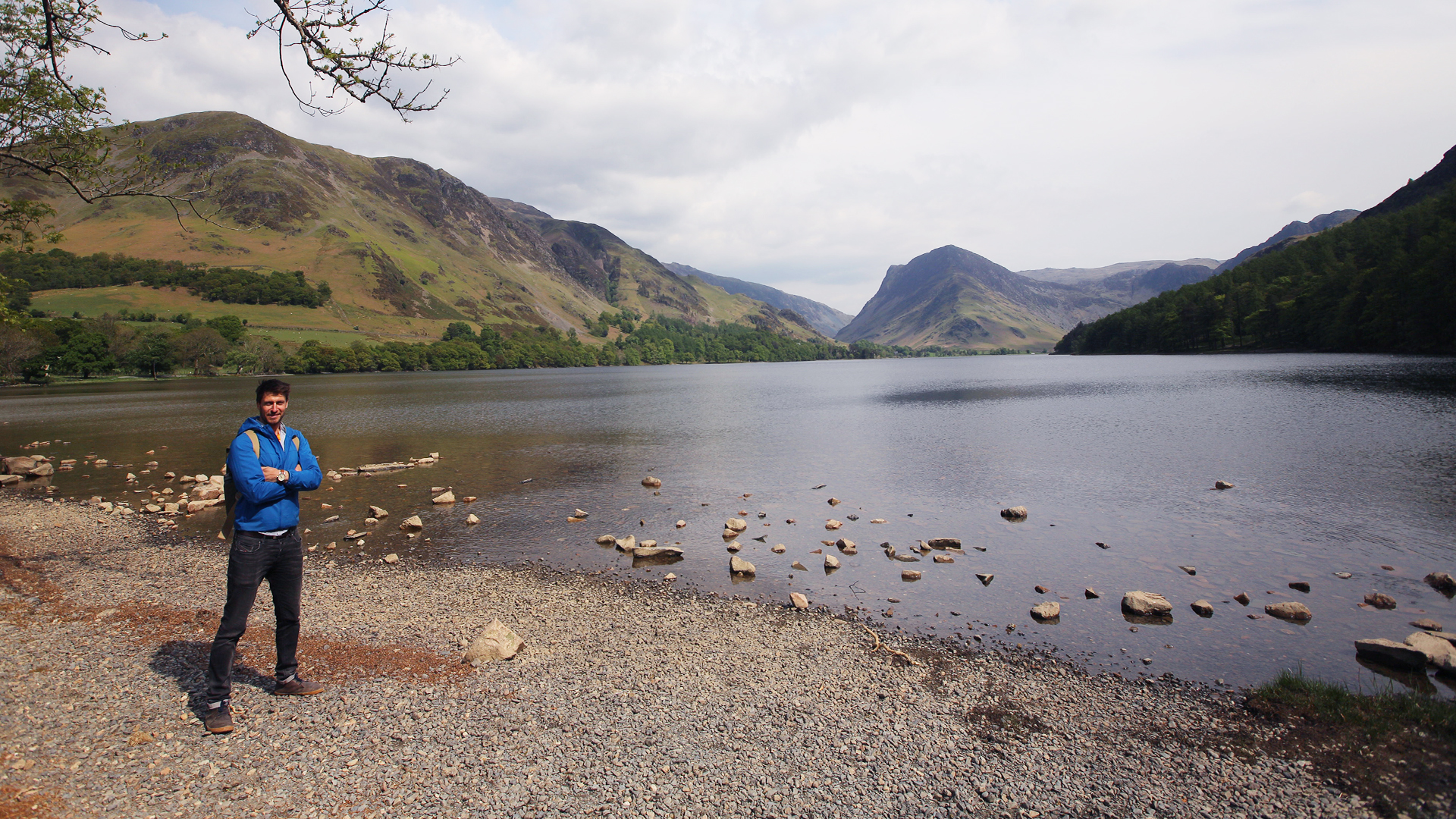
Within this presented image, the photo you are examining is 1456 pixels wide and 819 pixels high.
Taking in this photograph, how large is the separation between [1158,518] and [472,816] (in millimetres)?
23607

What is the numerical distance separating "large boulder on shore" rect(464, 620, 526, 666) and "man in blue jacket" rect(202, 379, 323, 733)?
8.35 ft

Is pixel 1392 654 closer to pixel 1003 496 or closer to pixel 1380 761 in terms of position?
pixel 1380 761

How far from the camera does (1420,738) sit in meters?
8.34

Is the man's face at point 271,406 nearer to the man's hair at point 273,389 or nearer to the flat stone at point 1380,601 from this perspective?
the man's hair at point 273,389

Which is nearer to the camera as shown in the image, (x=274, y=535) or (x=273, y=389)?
(x=274, y=535)

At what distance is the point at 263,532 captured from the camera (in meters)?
8.13

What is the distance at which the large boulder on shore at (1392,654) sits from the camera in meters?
10.6

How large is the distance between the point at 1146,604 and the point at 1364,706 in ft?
14.4

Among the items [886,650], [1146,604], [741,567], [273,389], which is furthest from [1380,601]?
[273,389]

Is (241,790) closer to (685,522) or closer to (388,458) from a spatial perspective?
(685,522)

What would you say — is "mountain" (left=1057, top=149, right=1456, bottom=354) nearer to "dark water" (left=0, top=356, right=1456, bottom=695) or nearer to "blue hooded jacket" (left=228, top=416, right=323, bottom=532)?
"dark water" (left=0, top=356, right=1456, bottom=695)

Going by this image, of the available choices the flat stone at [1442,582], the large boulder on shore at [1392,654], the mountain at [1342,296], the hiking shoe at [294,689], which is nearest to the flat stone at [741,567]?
the hiking shoe at [294,689]

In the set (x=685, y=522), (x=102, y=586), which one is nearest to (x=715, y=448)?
(x=685, y=522)

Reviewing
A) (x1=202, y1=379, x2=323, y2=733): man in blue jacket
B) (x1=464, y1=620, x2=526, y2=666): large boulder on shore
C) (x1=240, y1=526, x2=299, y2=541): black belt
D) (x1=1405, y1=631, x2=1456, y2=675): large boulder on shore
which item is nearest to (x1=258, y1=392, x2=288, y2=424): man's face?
(x1=202, y1=379, x2=323, y2=733): man in blue jacket
